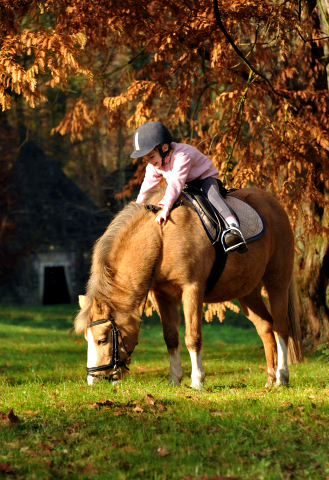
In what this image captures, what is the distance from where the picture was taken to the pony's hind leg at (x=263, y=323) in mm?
6855

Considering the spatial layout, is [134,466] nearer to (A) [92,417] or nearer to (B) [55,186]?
(A) [92,417]

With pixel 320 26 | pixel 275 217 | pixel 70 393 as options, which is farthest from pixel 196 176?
pixel 320 26

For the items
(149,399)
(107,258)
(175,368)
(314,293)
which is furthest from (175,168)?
(314,293)

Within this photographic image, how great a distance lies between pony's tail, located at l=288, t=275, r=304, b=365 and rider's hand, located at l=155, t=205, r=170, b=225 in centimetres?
261

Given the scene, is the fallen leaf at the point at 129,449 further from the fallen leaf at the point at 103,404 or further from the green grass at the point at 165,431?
the fallen leaf at the point at 103,404

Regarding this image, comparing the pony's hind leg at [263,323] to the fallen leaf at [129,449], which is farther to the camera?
the pony's hind leg at [263,323]

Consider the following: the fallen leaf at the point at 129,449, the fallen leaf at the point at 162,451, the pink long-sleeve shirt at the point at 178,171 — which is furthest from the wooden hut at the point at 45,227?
the fallen leaf at the point at 162,451

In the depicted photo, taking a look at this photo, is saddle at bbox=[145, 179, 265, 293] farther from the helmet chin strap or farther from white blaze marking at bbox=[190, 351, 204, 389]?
white blaze marking at bbox=[190, 351, 204, 389]

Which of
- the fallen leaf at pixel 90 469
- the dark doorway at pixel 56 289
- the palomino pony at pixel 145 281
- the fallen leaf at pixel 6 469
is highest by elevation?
the palomino pony at pixel 145 281

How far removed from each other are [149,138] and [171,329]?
217cm

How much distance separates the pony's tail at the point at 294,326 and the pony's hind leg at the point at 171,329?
78.9 inches

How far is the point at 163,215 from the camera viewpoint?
574cm

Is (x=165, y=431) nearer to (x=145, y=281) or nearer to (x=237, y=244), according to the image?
(x=145, y=281)

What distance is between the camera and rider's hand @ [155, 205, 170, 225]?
5734 mm
